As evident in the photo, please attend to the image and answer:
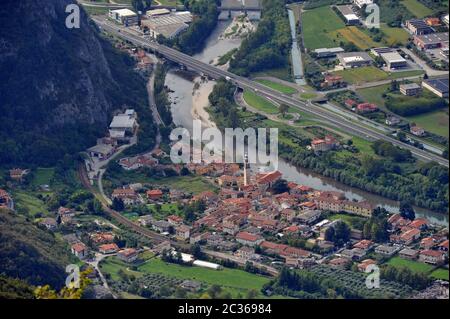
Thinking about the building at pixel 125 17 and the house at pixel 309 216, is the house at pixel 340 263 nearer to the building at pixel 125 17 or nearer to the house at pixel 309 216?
the house at pixel 309 216

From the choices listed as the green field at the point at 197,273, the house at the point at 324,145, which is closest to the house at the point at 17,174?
the green field at the point at 197,273

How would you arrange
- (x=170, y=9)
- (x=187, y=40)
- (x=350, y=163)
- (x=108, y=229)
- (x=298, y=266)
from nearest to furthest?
(x=298, y=266)
(x=108, y=229)
(x=350, y=163)
(x=187, y=40)
(x=170, y=9)

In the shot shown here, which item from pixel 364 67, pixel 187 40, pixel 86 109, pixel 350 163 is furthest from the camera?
pixel 187 40
